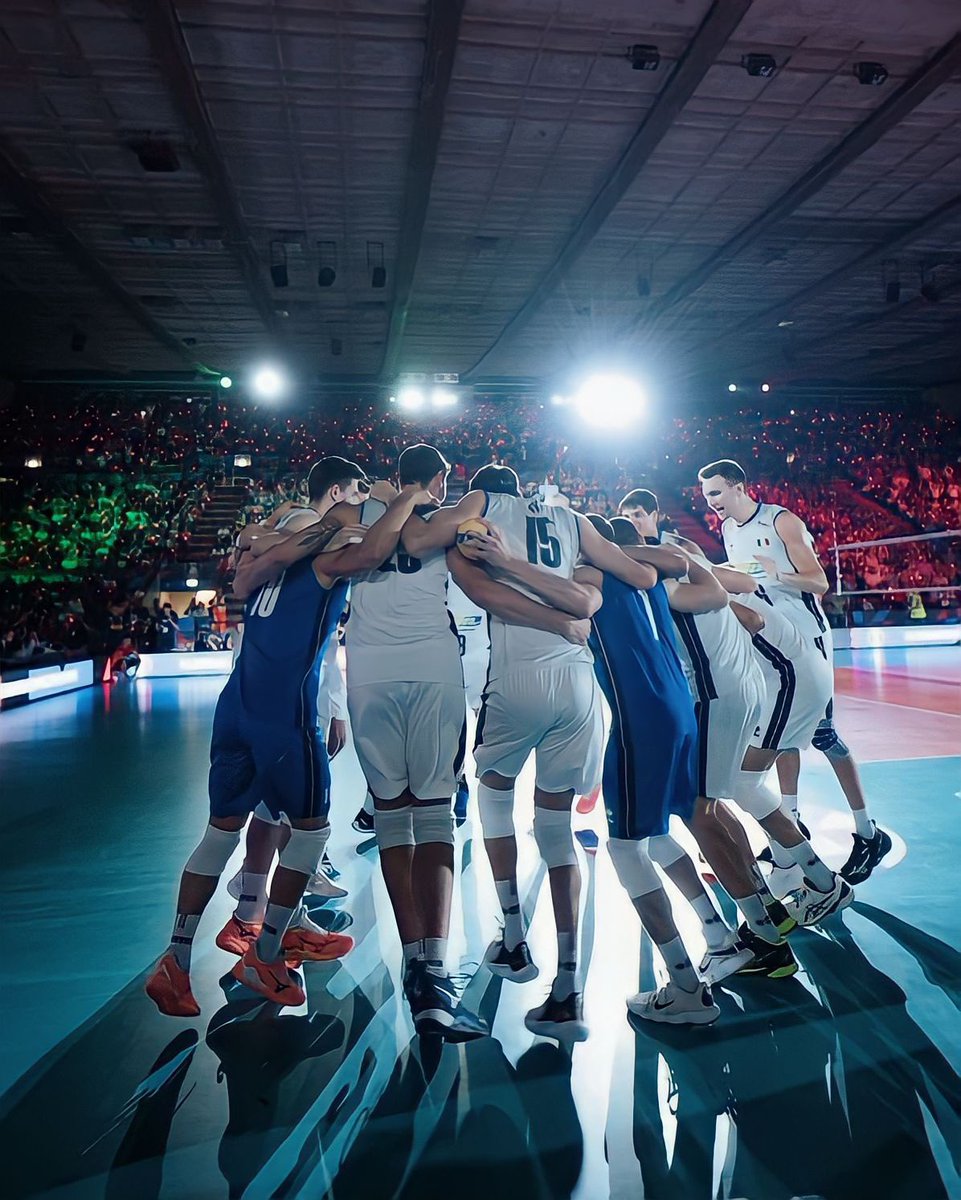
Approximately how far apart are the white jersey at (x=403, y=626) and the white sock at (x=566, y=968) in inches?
35.0

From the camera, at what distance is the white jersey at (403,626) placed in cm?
282

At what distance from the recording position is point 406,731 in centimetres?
282

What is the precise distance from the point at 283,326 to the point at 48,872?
11.8 meters

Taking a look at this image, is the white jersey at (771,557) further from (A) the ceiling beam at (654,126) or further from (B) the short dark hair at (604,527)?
(A) the ceiling beam at (654,126)

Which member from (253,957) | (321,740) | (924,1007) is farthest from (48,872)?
(924,1007)

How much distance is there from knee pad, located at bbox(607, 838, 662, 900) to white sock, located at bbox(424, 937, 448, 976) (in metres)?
0.62

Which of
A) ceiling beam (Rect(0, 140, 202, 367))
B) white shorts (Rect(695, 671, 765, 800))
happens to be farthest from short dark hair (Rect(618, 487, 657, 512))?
ceiling beam (Rect(0, 140, 202, 367))

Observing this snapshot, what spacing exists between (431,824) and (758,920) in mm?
1173

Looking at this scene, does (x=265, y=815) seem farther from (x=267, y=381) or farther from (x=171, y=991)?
(x=267, y=381)

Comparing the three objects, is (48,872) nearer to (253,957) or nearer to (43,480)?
(253,957)

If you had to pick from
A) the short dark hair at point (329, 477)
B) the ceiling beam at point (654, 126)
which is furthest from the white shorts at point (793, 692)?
the ceiling beam at point (654, 126)

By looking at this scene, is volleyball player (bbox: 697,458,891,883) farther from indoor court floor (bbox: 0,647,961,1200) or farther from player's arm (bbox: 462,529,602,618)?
player's arm (bbox: 462,529,602,618)

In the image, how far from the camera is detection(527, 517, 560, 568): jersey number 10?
2840mm

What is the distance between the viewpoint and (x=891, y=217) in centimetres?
1062
